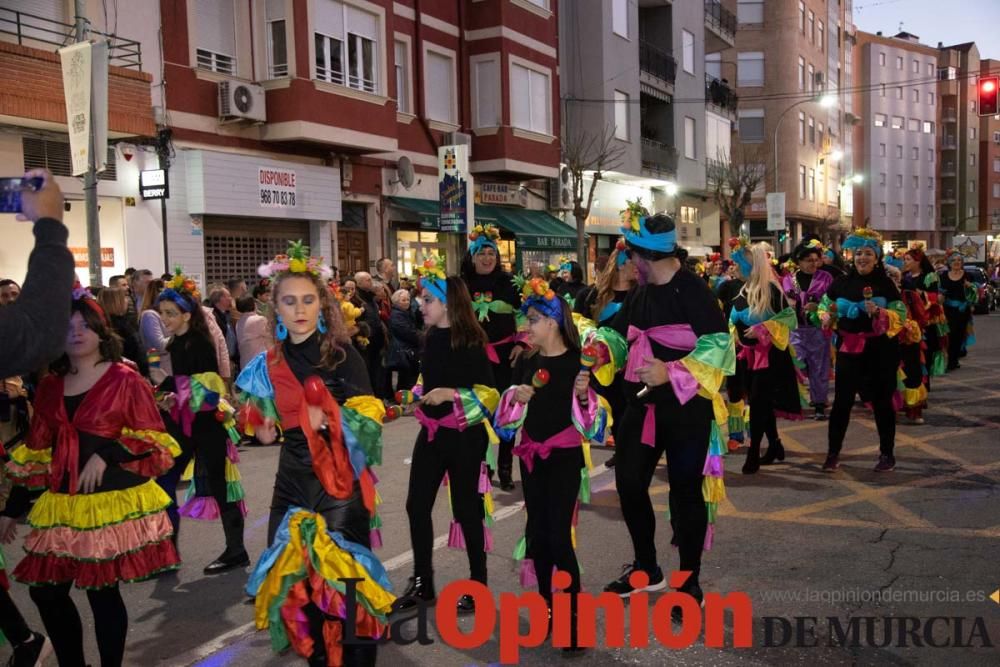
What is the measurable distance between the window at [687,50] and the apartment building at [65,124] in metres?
23.7

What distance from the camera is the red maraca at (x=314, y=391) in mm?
3500

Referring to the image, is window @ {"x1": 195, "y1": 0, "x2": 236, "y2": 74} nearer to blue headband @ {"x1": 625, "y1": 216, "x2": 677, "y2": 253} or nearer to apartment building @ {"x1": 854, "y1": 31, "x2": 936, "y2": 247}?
blue headband @ {"x1": 625, "y1": 216, "x2": 677, "y2": 253}

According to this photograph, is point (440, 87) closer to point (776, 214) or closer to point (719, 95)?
point (776, 214)

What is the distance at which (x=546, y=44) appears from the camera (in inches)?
953

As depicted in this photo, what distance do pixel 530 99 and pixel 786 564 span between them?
781 inches

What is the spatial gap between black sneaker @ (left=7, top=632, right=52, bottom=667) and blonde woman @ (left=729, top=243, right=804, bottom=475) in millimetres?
5725

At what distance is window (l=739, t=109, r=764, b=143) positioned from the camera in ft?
152

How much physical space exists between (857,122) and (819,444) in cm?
6341

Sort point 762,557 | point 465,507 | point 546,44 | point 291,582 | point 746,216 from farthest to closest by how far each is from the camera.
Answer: point 746,216 < point 546,44 < point 762,557 < point 465,507 < point 291,582

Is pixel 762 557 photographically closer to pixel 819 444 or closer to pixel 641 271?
pixel 641 271

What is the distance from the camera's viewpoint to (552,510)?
432 cm

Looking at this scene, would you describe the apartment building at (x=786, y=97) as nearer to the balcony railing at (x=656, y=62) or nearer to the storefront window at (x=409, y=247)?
the balcony railing at (x=656, y=62)

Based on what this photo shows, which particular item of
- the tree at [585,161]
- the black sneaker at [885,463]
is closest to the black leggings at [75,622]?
the black sneaker at [885,463]

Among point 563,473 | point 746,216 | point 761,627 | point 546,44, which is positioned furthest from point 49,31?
point 746,216
